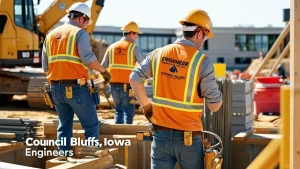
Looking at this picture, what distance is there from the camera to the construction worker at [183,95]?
4836 millimetres

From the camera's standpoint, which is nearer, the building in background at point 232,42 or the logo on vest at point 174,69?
the logo on vest at point 174,69

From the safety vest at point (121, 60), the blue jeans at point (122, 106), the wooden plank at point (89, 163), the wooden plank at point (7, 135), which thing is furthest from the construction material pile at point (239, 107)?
the wooden plank at point (7, 135)

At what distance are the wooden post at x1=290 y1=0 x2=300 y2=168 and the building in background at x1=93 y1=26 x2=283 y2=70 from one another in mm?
48465

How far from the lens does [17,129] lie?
7.50 m

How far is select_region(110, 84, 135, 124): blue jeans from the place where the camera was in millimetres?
9102

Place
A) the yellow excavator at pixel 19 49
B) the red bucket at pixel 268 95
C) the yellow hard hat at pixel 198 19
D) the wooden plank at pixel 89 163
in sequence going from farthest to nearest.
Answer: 1. the yellow excavator at pixel 19 49
2. the red bucket at pixel 268 95
3. the wooden plank at pixel 89 163
4. the yellow hard hat at pixel 198 19

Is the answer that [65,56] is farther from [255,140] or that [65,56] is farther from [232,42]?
[232,42]

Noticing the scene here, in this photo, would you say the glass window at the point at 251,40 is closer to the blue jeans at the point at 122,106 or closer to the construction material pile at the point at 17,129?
the blue jeans at the point at 122,106

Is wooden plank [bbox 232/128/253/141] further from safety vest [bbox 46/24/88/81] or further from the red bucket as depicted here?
the red bucket

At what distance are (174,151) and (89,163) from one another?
1.34 metres

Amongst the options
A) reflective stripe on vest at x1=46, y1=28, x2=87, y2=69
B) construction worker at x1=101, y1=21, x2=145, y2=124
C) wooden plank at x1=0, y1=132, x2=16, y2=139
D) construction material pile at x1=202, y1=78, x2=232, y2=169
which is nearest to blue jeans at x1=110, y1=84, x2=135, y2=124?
construction worker at x1=101, y1=21, x2=145, y2=124

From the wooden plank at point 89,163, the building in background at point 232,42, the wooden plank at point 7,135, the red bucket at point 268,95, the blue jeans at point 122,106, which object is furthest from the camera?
the building in background at point 232,42

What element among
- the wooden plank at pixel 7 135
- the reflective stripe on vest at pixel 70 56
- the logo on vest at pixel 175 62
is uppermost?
the reflective stripe on vest at pixel 70 56

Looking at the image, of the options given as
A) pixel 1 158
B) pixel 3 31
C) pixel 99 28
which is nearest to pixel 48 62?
pixel 1 158
